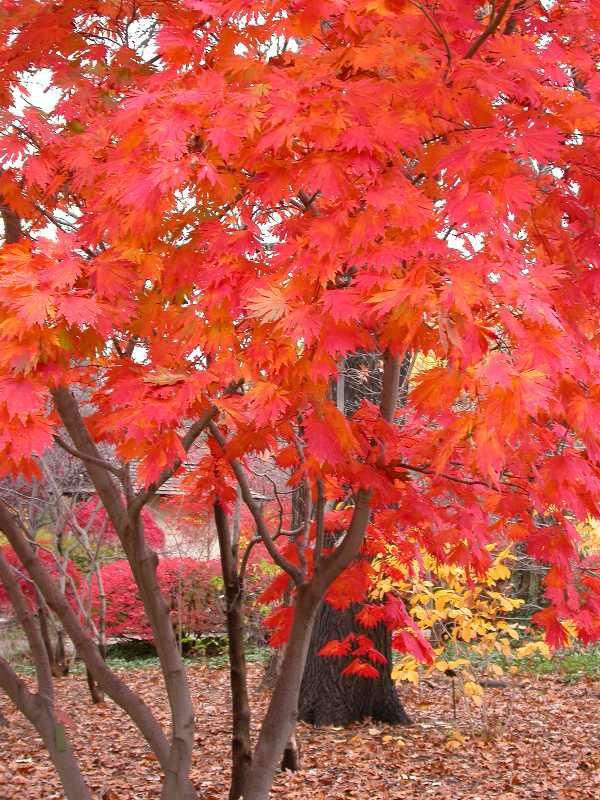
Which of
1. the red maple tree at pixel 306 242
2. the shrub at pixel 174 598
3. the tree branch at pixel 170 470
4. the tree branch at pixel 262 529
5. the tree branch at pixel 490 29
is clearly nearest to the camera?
the red maple tree at pixel 306 242

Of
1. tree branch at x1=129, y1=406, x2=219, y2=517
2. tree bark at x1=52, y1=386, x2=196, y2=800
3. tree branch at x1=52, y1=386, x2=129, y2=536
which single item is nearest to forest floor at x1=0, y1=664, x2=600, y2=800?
tree bark at x1=52, y1=386, x2=196, y2=800

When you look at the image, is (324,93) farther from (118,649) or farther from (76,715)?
(118,649)

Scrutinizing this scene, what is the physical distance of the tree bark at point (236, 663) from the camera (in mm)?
4941

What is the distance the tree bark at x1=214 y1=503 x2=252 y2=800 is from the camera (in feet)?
16.2

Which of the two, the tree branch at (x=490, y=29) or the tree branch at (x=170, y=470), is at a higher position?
the tree branch at (x=490, y=29)

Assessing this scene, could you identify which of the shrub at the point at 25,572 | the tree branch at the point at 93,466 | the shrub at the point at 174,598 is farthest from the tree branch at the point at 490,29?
the shrub at the point at 174,598

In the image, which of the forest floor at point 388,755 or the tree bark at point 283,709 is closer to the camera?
the tree bark at point 283,709

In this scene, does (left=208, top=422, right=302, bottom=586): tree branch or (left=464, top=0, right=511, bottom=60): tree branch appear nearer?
(left=464, top=0, right=511, bottom=60): tree branch

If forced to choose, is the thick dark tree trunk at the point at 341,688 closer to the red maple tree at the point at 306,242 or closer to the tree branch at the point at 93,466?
the red maple tree at the point at 306,242

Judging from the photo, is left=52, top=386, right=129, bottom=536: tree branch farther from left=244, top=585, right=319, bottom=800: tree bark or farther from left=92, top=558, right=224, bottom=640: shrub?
left=92, top=558, right=224, bottom=640: shrub

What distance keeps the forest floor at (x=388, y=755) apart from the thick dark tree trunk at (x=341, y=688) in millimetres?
142

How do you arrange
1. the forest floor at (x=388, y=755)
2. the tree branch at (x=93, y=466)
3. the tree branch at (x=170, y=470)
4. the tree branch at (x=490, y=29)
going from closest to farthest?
the tree branch at (x=490, y=29)
the tree branch at (x=170, y=470)
the tree branch at (x=93, y=466)
the forest floor at (x=388, y=755)

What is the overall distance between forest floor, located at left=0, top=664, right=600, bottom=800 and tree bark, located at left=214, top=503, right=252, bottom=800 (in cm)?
87

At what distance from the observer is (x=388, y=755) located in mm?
7004
